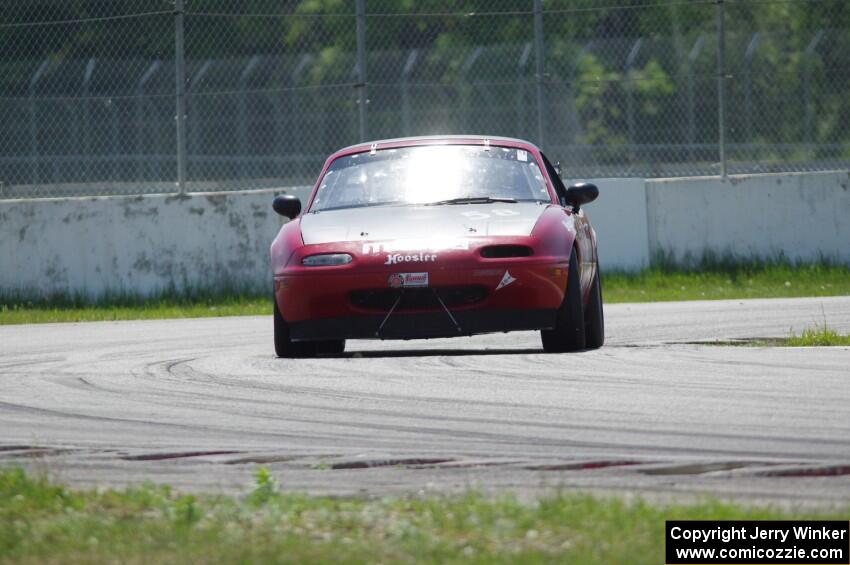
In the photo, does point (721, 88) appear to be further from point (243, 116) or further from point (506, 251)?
point (506, 251)

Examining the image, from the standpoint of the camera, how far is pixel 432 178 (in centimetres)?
1064

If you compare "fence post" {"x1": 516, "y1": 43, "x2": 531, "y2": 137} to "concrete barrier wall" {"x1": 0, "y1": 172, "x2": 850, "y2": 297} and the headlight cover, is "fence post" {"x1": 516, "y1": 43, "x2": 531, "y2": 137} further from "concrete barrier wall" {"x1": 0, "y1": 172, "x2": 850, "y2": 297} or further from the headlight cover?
the headlight cover

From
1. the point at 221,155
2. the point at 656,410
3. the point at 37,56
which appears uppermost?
the point at 37,56

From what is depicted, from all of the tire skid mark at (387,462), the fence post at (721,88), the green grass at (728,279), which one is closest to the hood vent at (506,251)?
the tire skid mark at (387,462)

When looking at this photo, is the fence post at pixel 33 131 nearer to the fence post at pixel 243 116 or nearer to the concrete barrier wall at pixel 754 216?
the fence post at pixel 243 116

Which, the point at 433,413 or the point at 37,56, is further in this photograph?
the point at 37,56

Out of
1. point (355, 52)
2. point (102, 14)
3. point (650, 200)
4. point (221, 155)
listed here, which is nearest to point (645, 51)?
point (650, 200)

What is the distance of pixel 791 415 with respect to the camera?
22.1ft

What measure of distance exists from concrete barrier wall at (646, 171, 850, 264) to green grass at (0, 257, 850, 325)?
0.56ft

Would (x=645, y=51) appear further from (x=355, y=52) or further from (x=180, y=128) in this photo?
(x=180, y=128)

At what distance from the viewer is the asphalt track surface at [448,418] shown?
18.1ft

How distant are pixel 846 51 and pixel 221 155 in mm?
6829

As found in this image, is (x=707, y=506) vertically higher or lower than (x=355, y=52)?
lower

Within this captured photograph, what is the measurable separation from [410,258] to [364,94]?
837 cm
